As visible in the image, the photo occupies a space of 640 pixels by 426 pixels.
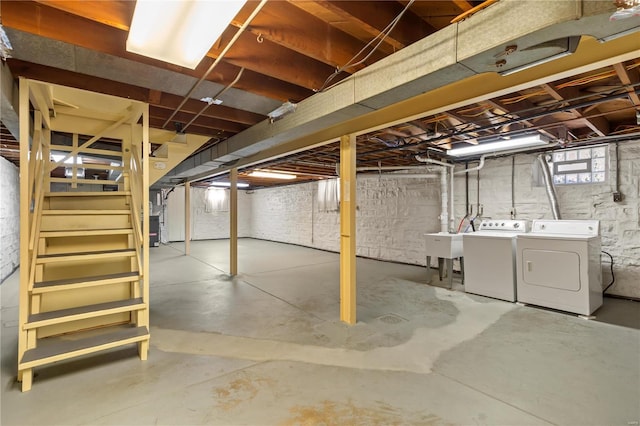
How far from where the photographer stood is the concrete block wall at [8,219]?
14.4 ft

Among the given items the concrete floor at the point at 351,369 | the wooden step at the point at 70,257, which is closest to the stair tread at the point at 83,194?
the wooden step at the point at 70,257

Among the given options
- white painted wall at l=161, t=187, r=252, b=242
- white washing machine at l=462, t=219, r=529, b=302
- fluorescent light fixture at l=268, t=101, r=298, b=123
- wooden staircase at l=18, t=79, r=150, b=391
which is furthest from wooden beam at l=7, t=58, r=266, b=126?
white painted wall at l=161, t=187, r=252, b=242

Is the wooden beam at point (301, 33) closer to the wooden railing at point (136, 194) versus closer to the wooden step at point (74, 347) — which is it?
the wooden railing at point (136, 194)

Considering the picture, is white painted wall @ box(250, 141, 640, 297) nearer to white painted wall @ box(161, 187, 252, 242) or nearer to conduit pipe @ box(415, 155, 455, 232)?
conduit pipe @ box(415, 155, 455, 232)

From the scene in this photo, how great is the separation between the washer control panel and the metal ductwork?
3.30 metres

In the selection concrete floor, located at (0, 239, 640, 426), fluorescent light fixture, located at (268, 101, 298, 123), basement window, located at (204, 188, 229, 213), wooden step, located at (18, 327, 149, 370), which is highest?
fluorescent light fixture, located at (268, 101, 298, 123)

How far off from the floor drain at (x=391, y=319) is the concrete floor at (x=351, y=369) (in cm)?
3

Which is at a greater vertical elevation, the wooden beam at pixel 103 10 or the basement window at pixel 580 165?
the wooden beam at pixel 103 10

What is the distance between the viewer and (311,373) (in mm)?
2123

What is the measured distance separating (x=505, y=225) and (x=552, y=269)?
3.41ft

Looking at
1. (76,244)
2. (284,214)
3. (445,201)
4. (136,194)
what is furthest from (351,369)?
(284,214)

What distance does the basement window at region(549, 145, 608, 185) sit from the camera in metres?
3.83

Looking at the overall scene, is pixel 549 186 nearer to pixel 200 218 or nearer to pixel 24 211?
pixel 24 211

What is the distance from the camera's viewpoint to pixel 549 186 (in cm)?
411
